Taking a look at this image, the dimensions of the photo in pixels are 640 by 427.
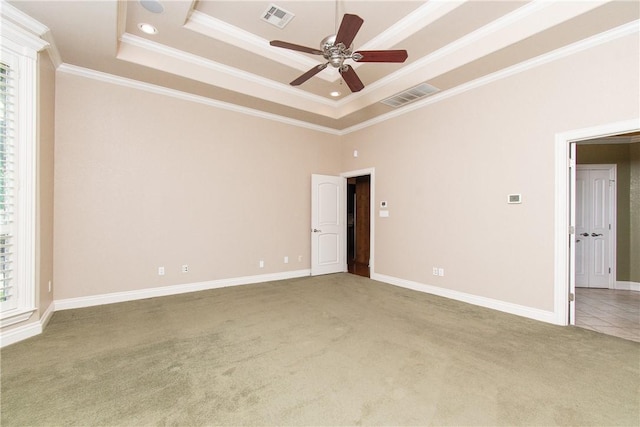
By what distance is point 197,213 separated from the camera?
15.5ft

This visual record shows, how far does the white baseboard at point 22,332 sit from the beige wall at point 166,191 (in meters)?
0.83

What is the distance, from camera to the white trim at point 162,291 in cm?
379

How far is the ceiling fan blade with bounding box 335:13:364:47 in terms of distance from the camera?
2250 millimetres

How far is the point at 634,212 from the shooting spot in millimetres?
5059

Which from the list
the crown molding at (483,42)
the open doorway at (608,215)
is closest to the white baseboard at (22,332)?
the crown molding at (483,42)

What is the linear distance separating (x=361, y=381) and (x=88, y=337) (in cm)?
274

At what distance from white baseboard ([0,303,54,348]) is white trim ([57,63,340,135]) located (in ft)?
10.1

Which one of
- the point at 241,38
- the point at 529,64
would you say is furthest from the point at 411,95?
the point at 241,38

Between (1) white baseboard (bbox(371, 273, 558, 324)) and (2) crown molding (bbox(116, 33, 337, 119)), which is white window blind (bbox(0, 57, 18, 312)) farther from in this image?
(1) white baseboard (bbox(371, 273, 558, 324))

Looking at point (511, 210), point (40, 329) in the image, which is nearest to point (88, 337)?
point (40, 329)

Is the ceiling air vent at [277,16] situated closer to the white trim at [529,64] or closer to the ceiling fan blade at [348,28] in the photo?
the ceiling fan blade at [348,28]

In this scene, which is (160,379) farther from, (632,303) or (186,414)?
(632,303)

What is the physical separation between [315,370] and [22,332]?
115 inches

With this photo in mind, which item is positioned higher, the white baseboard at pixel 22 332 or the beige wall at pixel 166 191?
the beige wall at pixel 166 191
